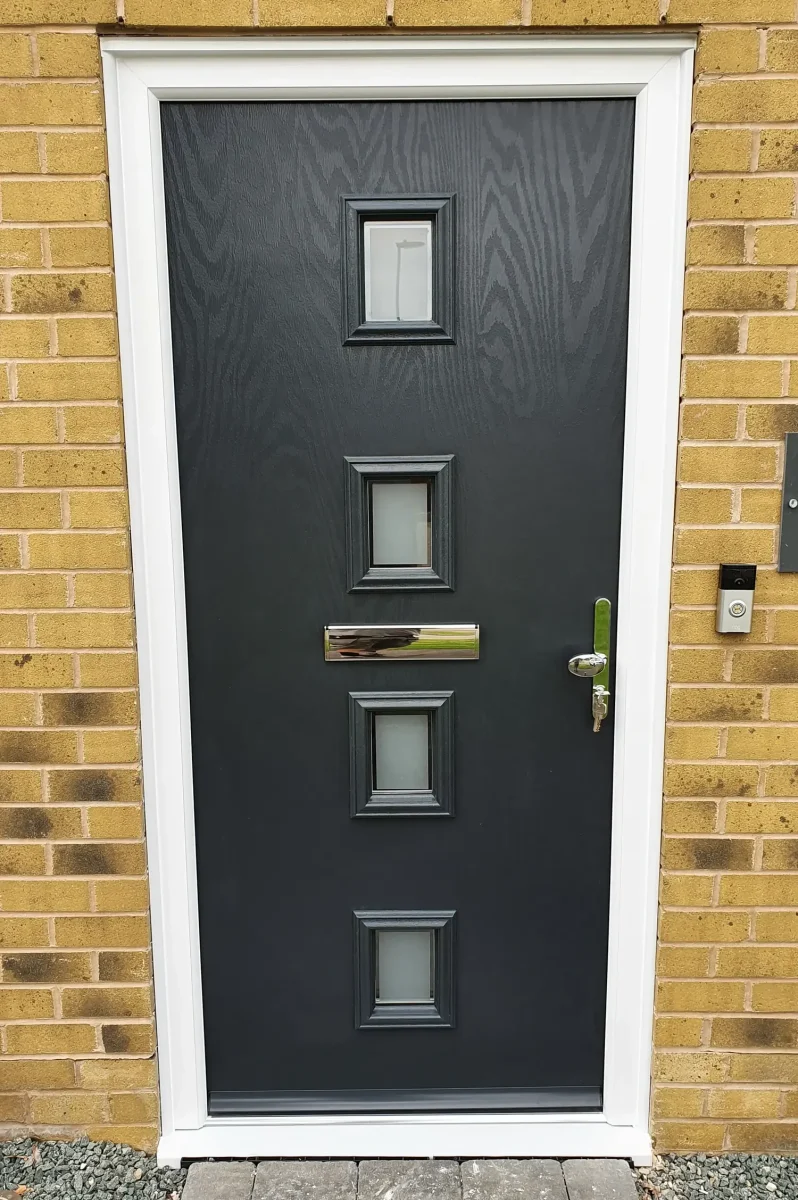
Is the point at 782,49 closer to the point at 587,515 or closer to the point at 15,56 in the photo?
the point at 587,515

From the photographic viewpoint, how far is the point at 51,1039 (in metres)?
1.96

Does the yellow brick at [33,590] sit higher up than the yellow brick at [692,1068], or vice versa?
the yellow brick at [33,590]

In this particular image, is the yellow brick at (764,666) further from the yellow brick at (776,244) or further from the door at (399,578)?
the yellow brick at (776,244)

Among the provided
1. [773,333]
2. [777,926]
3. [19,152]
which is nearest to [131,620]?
[19,152]

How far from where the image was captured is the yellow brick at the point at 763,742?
1853mm

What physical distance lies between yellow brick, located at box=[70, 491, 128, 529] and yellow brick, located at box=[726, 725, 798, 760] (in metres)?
1.50

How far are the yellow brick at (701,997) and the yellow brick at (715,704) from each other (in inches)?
26.1

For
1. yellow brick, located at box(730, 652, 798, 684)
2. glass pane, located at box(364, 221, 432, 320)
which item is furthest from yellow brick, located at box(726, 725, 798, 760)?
glass pane, located at box(364, 221, 432, 320)

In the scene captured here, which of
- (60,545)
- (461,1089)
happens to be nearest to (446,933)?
(461,1089)

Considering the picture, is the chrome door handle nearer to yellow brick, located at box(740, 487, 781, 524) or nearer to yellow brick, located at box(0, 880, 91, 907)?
yellow brick, located at box(740, 487, 781, 524)

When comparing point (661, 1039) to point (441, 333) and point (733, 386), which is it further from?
point (441, 333)

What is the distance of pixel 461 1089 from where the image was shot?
82.4 inches

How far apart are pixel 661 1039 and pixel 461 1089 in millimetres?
543

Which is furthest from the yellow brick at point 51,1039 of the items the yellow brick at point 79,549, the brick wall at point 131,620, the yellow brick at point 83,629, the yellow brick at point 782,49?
the yellow brick at point 782,49
